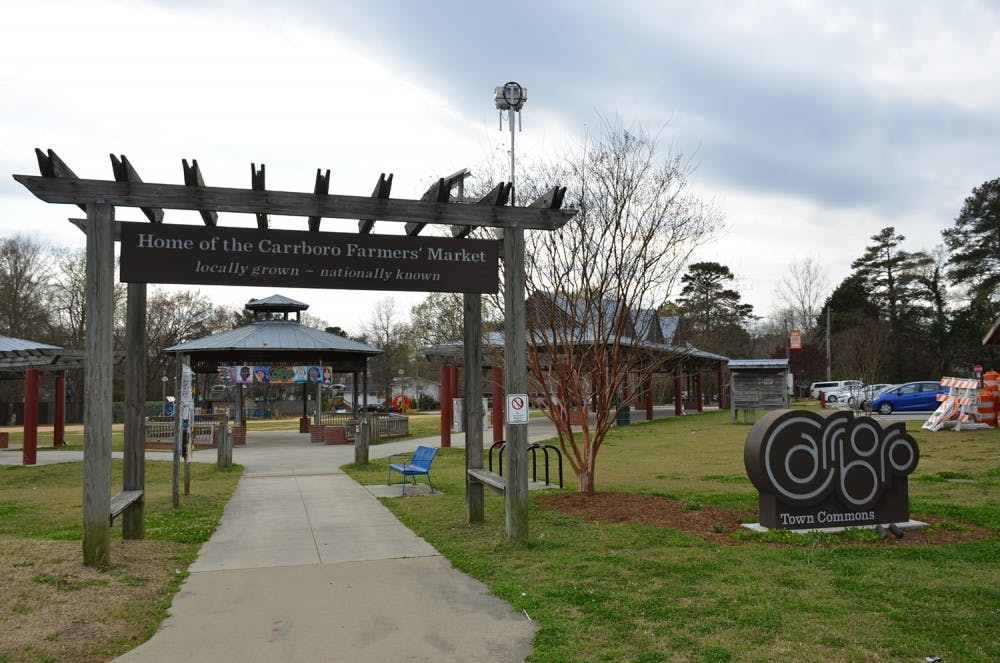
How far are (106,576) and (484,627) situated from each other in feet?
11.7

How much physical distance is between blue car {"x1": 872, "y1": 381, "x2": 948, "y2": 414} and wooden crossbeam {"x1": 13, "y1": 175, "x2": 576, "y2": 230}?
1211 inches

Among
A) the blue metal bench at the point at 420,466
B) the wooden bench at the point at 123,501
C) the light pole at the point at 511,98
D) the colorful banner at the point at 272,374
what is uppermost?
the light pole at the point at 511,98

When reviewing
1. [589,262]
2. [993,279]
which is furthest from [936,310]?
[589,262]

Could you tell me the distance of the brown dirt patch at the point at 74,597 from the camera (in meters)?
5.01

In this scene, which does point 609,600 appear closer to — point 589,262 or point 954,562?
point 954,562

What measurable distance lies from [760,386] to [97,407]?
29427mm

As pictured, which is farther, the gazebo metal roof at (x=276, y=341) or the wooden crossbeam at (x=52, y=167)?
the gazebo metal roof at (x=276, y=341)

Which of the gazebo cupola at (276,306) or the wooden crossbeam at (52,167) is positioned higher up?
the gazebo cupola at (276,306)

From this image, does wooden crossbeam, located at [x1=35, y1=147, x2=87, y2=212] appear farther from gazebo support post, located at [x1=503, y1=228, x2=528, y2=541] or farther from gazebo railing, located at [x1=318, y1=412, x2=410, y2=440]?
gazebo railing, located at [x1=318, y1=412, x2=410, y2=440]

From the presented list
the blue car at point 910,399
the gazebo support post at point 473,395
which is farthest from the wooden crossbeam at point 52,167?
the blue car at point 910,399

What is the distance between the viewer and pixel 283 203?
790 centimetres

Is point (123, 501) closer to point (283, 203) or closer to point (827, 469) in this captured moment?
point (283, 203)

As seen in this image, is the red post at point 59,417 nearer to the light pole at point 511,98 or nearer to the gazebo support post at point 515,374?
the light pole at point 511,98

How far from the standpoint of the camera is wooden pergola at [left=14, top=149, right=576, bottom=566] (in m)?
7.22
